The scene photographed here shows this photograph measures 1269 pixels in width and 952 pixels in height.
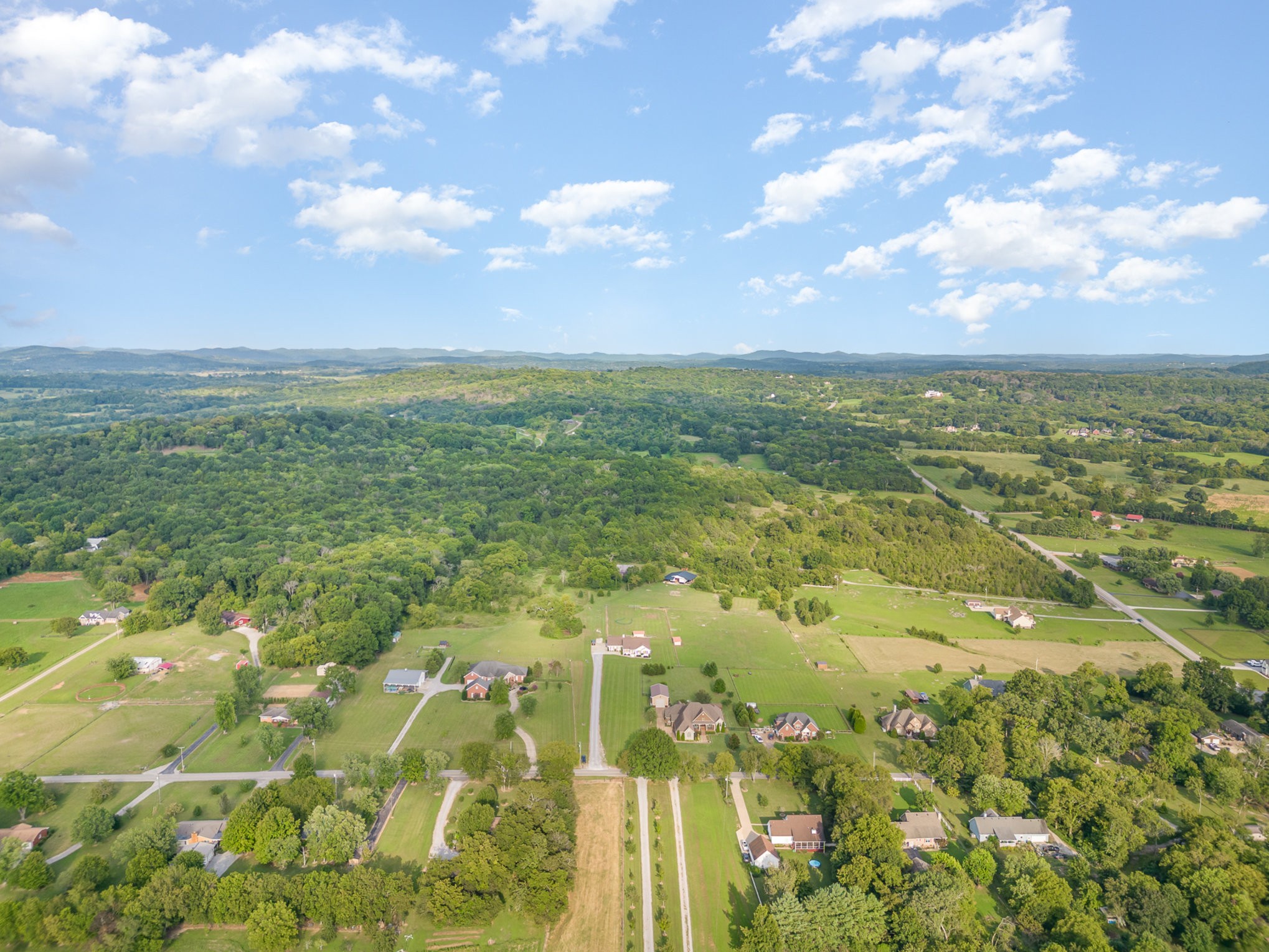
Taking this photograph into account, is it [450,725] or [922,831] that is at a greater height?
[922,831]

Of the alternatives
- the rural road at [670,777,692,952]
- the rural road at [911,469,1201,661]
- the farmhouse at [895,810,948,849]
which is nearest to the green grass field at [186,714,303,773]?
the rural road at [670,777,692,952]

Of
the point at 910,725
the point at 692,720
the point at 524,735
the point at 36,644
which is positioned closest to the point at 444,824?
the point at 524,735

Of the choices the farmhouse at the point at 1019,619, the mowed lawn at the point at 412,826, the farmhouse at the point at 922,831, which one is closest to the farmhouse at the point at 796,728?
the farmhouse at the point at 922,831

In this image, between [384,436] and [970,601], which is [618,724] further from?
[384,436]

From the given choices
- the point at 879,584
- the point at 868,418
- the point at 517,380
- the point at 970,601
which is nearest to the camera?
the point at 970,601

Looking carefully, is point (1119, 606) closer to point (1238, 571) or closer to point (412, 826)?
point (1238, 571)

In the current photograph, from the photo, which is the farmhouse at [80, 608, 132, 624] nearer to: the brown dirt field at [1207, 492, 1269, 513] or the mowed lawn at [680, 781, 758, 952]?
the mowed lawn at [680, 781, 758, 952]

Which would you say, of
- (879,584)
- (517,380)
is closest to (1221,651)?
(879,584)
